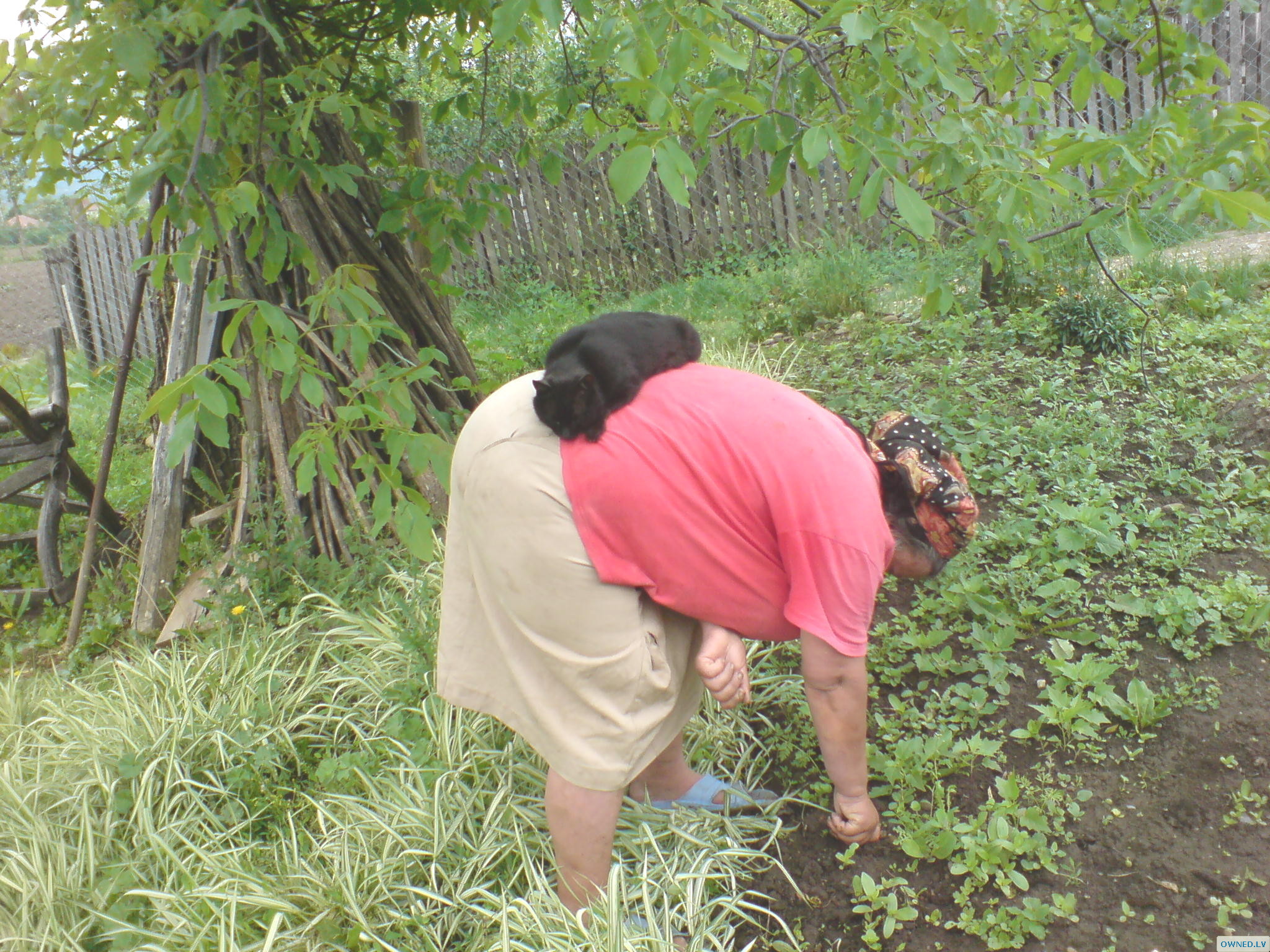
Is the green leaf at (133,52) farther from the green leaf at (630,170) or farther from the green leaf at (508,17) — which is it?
the green leaf at (630,170)

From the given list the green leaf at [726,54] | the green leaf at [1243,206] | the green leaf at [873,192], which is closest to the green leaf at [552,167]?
the green leaf at [726,54]

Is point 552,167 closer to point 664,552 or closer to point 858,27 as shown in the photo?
point 858,27

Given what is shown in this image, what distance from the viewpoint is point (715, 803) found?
2.43 m

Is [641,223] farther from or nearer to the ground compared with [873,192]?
nearer to the ground

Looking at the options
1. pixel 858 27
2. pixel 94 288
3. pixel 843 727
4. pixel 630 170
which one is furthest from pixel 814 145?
pixel 94 288

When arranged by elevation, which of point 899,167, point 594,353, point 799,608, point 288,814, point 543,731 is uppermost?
point 899,167

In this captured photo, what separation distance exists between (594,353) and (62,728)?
233cm

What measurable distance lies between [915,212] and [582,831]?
1.48 meters

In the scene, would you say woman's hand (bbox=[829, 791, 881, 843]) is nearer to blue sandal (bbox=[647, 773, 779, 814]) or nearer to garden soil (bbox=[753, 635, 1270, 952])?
garden soil (bbox=[753, 635, 1270, 952])

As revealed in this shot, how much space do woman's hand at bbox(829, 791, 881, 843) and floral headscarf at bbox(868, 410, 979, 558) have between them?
2.22 feet

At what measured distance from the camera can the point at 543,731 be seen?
6.06 feet

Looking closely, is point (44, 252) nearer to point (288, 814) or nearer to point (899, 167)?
point (288, 814)

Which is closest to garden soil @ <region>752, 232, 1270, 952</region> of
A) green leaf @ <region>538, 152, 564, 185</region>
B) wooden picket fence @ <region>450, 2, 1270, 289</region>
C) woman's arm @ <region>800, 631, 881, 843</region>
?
woman's arm @ <region>800, 631, 881, 843</region>

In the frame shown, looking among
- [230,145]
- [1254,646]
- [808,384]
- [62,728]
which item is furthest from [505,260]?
[1254,646]
